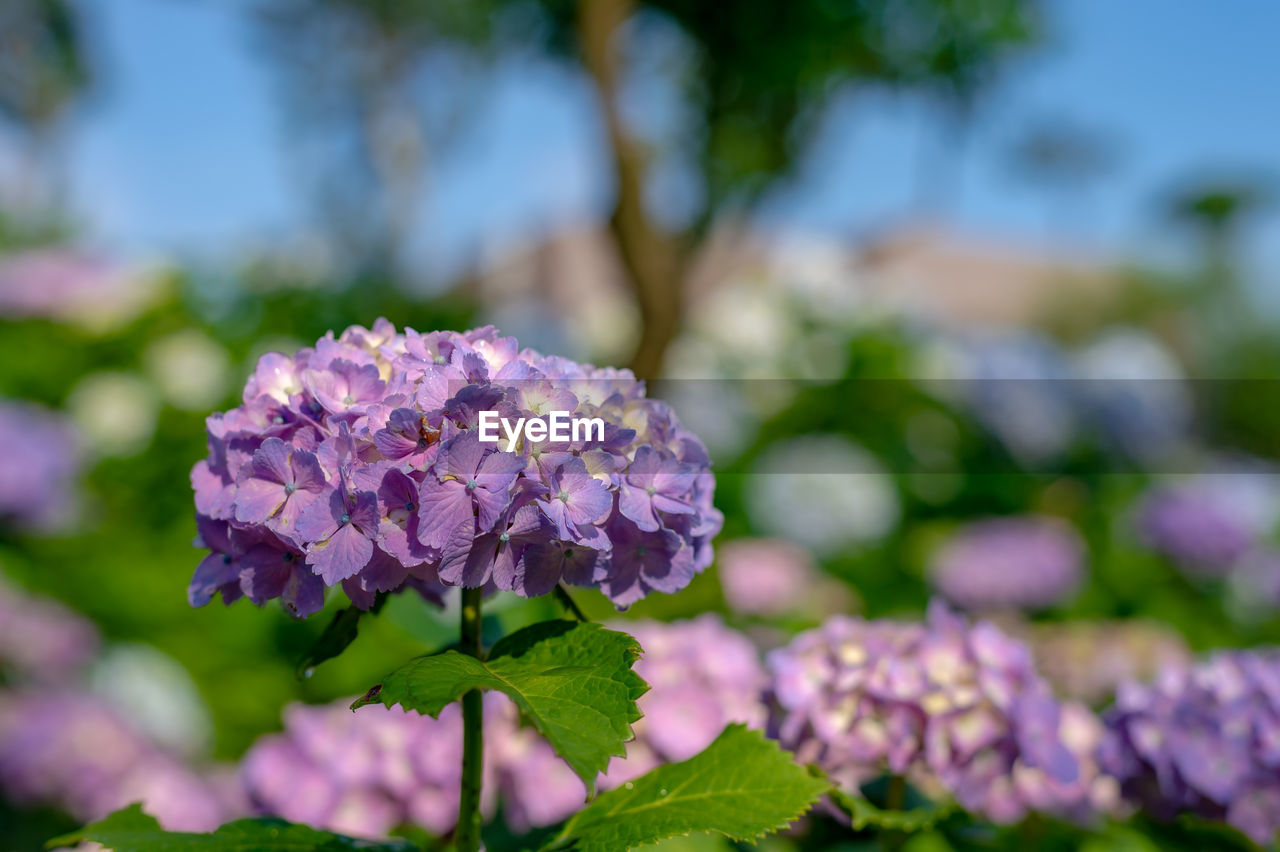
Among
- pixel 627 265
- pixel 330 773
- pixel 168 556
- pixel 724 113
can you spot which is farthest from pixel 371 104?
pixel 330 773

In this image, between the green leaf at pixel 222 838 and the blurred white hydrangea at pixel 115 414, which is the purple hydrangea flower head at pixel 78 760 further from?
the blurred white hydrangea at pixel 115 414

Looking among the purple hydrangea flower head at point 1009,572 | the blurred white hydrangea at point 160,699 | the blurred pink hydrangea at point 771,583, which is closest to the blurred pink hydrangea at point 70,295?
the blurred white hydrangea at point 160,699

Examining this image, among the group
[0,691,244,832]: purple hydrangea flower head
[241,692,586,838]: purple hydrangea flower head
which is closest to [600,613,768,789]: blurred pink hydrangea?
[241,692,586,838]: purple hydrangea flower head

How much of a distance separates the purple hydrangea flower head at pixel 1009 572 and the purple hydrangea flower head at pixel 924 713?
80.3 inches

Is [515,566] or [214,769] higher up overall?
[515,566]

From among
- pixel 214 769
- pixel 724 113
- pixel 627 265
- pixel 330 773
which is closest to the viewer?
pixel 330 773

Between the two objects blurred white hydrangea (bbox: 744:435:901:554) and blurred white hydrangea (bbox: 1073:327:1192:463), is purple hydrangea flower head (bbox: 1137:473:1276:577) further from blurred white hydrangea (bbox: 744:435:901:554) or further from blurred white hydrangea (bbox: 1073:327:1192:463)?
blurred white hydrangea (bbox: 1073:327:1192:463)

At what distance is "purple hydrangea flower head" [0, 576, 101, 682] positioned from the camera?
2.36 m

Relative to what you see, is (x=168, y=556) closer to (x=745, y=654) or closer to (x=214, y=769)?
(x=214, y=769)

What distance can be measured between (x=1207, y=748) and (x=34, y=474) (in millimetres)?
2686

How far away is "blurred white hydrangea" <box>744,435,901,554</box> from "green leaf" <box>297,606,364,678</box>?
3.16 m

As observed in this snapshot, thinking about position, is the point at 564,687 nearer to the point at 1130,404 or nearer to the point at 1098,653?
the point at 1098,653

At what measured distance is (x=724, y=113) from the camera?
7.83 metres

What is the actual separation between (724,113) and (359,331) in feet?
→ 24.5
